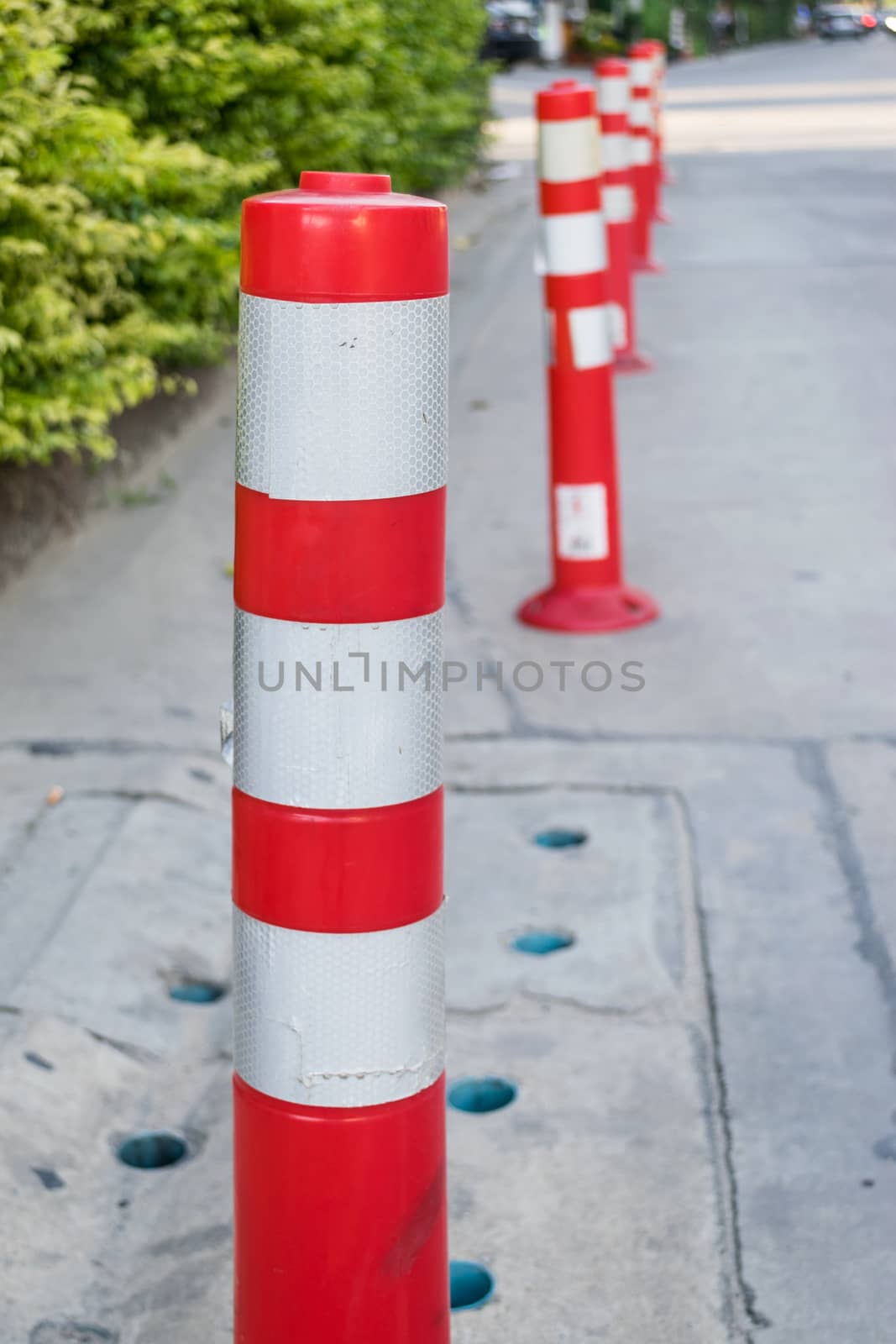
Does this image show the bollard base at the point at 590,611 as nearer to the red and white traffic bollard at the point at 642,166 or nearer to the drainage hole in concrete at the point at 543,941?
the drainage hole in concrete at the point at 543,941

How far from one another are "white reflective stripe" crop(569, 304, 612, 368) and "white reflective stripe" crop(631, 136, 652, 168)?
6.51 m

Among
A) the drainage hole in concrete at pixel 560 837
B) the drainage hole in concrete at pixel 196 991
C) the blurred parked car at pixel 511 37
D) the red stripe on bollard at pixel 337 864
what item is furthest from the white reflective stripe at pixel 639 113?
the blurred parked car at pixel 511 37

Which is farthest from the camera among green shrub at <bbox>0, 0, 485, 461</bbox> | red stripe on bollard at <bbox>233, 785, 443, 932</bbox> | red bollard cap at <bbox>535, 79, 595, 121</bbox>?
red bollard cap at <bbox>535, 79, 595, 121</bbox>

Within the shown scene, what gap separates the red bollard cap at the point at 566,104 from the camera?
13.1 feet

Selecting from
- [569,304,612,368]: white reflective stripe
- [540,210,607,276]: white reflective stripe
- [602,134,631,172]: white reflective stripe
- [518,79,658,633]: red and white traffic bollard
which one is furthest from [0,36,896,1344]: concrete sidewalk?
[602,134,631,172]: white reflective stripe

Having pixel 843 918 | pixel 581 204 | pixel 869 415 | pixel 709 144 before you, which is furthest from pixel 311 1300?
pixel 709 144

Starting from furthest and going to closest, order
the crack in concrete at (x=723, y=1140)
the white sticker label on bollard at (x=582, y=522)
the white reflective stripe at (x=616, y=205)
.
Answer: the white reflective stripe at (x=616, y=205), the white sticker label on bollard at (x=582, y=522), the crack in concrete at (x=723, y=1140)

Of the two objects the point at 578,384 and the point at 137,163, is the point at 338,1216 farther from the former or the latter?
the point at 137,163

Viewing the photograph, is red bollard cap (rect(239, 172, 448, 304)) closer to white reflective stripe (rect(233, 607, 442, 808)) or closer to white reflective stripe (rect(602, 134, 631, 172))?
white reflective stripe (rect(233, 607, 442, 808))

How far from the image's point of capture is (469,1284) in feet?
7.06

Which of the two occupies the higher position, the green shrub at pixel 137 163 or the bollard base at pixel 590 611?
the green shrub at pixel 137 163

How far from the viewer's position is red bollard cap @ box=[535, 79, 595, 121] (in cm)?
400

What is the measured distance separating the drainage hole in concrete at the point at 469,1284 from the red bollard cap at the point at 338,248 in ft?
4.30

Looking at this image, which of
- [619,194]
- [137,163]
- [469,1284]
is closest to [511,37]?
[619,194]
